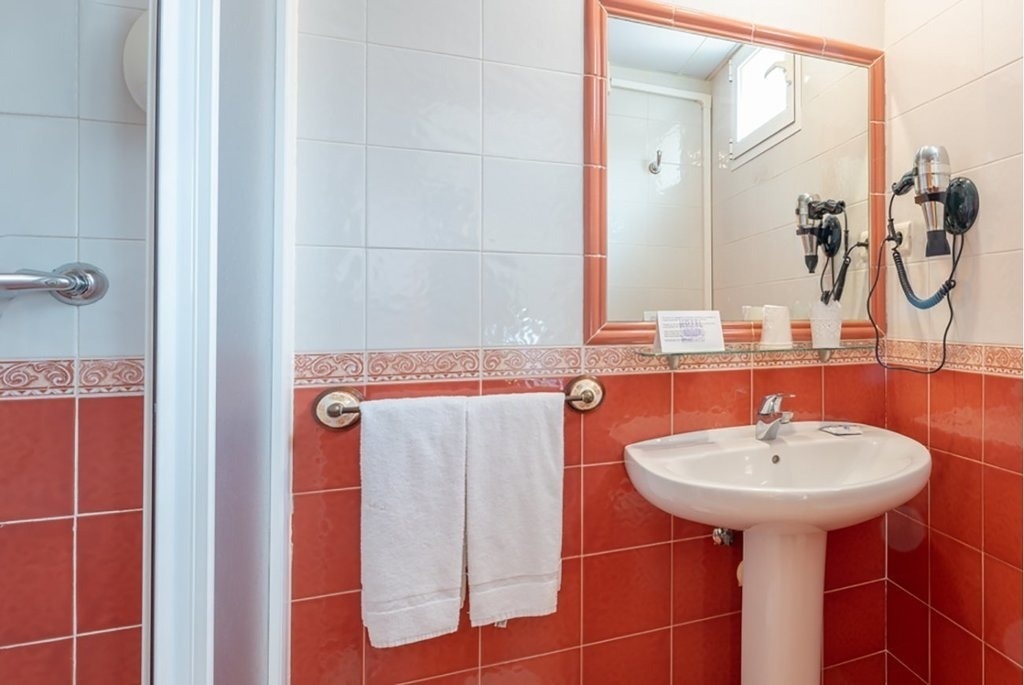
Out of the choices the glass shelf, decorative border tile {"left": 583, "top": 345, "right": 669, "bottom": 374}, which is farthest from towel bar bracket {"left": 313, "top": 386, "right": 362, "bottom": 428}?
the glass shelf

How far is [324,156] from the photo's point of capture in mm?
919

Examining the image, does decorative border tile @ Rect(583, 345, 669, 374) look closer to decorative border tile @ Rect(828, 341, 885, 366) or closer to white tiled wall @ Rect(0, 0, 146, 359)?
decorative border tile @ Rect(828, 341, 885, 366)

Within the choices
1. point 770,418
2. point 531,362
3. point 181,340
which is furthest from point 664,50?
point 181,340

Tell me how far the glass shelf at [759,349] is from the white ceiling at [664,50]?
2.18 feet

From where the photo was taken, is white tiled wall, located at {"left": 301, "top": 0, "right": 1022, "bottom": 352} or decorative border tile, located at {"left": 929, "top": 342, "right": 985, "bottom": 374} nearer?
white tiled wall, located at {"left": 301, "top": 0, "right": 1022, "bottom": 352}

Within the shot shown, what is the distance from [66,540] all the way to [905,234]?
1929 mm

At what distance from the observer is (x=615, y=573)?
1.09 m

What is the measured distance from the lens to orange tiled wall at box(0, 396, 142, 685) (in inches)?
31.4

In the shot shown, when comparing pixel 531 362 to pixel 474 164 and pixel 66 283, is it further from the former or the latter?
pixel 66 283

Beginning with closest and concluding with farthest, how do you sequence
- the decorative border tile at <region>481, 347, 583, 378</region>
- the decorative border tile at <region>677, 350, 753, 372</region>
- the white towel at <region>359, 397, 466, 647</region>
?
the white towel at <region>359, 397, 466, 647</region> → the decorative border tile at <region>481, 347, 583, 378</region> → the decorative border tile at <region>677, 350, 753, 372</region>

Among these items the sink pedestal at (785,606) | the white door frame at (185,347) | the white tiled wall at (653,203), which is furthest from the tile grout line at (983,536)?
the white door frame at (185,347)

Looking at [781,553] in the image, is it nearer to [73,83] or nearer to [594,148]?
[594,148]

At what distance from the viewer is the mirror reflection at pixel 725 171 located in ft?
3.58

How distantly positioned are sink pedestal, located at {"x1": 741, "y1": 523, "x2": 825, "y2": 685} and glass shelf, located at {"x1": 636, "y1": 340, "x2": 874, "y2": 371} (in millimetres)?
395
